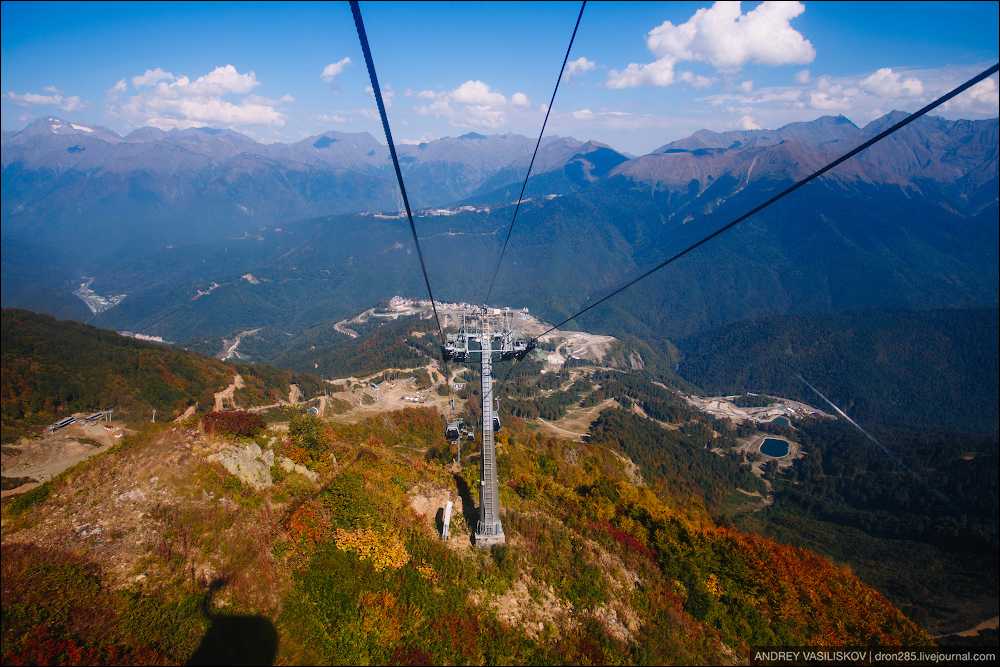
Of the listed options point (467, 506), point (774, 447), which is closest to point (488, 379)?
point (467, 506)

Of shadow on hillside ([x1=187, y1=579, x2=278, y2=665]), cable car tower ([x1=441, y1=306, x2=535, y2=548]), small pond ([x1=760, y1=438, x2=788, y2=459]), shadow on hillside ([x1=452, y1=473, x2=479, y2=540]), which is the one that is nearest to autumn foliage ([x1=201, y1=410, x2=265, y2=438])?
shadow on hillside ([x1=187, y1=579, x2=278, y2=665])

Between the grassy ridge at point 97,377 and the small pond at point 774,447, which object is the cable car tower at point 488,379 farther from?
the small pond at point 774,447

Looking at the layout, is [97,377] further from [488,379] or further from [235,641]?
[235,641]

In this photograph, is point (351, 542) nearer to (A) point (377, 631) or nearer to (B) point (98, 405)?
(A) point (377, 631)

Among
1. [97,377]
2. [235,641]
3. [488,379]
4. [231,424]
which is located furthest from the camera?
[97,377]

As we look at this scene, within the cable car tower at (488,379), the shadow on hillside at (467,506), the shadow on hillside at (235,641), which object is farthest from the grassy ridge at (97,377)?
Answer: the cable car tower at (488,379)
